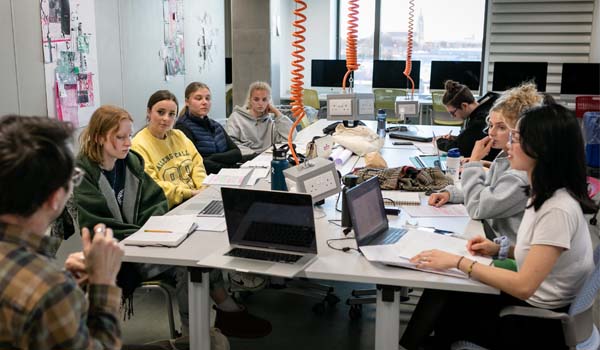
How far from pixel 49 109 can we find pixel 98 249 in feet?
7.70

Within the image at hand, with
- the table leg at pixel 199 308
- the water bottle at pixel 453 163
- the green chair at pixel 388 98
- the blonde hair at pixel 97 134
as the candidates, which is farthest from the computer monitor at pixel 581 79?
the table leg at pixel 199 308

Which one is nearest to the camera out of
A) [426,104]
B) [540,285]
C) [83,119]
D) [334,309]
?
[540,285]

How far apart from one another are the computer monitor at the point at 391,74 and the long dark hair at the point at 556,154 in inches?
266

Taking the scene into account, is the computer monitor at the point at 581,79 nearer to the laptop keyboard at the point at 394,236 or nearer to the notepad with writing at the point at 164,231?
the laptop keyboard at the point at 394,236

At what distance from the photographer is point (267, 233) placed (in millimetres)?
2158

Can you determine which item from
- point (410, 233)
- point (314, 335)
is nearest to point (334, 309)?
point (314, 335)

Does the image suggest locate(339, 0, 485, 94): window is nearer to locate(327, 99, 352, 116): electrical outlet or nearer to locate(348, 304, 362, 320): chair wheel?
locate(327, 99, 352, 116): electrical outlet

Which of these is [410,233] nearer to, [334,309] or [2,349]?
[334,309]

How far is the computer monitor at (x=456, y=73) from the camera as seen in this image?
8250 mm

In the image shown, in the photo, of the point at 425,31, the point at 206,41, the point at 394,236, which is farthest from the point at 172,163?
the point at 425,31

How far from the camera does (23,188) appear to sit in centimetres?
119

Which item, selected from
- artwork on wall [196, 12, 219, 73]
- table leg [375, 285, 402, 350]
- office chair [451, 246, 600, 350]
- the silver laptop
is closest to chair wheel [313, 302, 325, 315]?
the silver laptop

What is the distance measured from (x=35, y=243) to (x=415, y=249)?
4.42ft

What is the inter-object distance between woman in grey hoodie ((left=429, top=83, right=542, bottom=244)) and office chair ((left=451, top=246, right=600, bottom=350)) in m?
0.47
